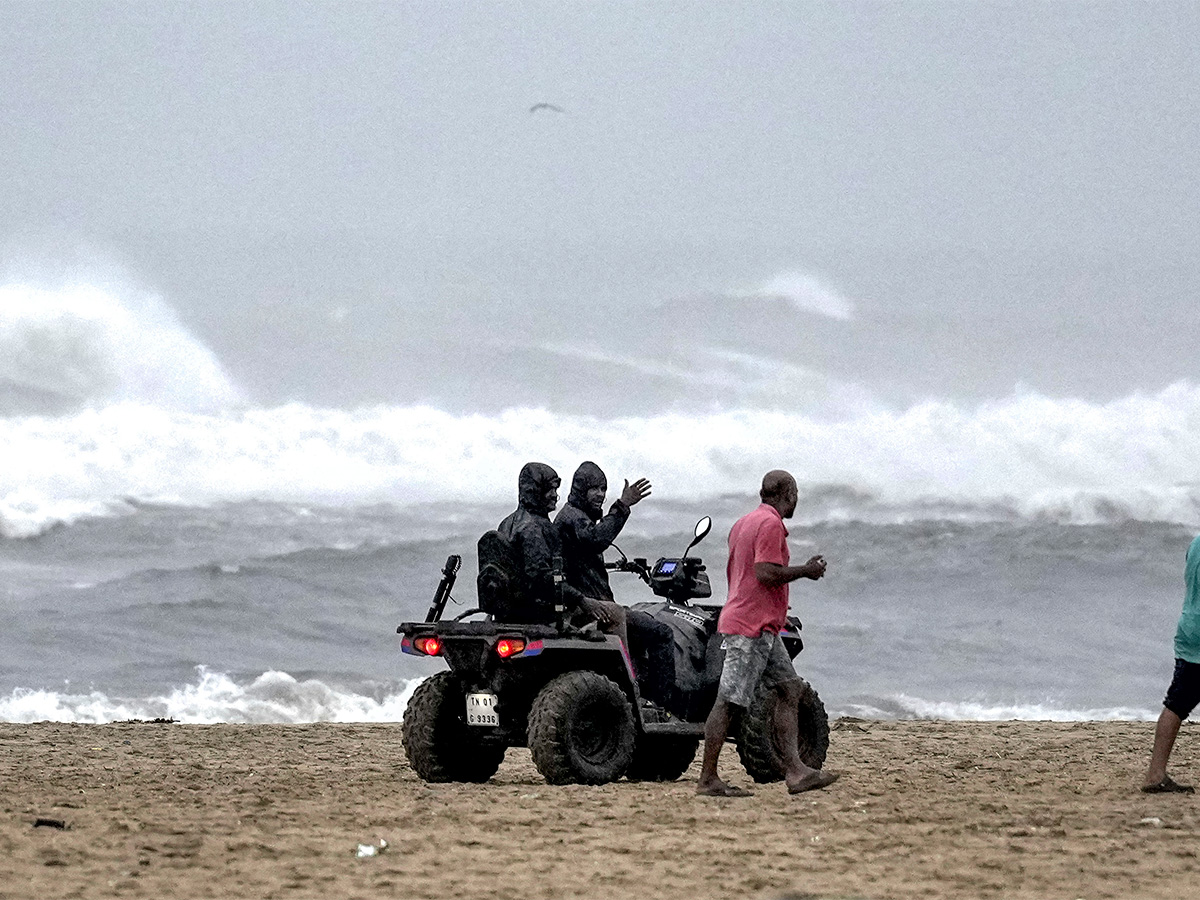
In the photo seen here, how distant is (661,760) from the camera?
11453mm

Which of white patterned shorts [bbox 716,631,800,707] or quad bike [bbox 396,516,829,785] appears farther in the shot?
quad bike [bbox 396,516,829,785]

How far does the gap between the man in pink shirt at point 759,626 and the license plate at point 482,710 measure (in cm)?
132

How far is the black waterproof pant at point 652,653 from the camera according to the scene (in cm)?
1091

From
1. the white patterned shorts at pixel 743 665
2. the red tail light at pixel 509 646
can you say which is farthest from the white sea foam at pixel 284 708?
the white patterned shorts at pixel 743 665

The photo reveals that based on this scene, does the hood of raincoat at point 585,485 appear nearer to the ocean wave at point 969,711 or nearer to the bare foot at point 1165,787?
the bare foot at point 1165,787

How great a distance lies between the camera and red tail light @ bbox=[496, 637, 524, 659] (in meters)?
10.3

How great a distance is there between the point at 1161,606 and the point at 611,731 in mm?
37400

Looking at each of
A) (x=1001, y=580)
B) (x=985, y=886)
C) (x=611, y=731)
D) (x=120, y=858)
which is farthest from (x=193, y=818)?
(x=1001, y=580)

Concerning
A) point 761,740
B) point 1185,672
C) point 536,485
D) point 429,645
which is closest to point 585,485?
point 536,485

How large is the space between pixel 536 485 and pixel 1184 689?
3.66 m

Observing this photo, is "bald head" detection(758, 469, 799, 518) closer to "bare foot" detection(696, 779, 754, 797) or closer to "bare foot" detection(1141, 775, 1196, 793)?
"bare foot" detection(696, 779, 754, 797)

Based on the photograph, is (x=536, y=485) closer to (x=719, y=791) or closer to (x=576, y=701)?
(x=576, y=701)

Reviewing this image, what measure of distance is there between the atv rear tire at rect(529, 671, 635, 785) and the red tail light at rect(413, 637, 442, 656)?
64 cm

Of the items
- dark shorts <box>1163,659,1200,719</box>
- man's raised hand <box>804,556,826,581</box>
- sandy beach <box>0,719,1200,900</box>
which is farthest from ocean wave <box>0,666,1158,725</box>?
man's raised hand <box>804,556,826,581</box>
